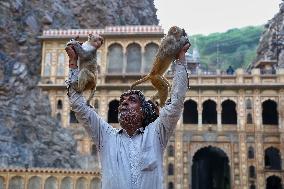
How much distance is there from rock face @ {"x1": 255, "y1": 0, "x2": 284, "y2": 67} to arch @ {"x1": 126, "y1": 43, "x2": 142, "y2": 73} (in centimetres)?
1428

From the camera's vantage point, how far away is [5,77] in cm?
3228

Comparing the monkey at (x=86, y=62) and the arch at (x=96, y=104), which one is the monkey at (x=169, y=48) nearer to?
the monkey at (x=86, y=62)

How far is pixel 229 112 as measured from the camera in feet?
114

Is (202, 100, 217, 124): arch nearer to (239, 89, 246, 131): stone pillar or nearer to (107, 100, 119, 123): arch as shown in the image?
(239, 89, 246, 131): stone pillar

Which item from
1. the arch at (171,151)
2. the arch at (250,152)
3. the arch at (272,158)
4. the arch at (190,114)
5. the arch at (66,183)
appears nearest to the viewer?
the arch at (66,183)

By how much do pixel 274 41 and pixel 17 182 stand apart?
3083cm

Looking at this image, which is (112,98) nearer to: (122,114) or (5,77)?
(5,77)

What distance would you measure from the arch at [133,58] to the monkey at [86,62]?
31491mm

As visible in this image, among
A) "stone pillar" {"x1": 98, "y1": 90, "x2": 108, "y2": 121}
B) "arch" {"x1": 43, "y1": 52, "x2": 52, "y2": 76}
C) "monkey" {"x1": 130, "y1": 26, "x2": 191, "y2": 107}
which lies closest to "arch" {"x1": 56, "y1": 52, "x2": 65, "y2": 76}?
"arch" {"x1": 43, "y1": 52, "x2": 52, "y2": 76}

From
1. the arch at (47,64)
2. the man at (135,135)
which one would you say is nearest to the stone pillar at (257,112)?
the arch at (47,64)

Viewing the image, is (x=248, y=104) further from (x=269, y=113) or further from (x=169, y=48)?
(x=169, y=48)

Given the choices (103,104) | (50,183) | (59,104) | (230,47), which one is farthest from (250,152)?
(230,47)

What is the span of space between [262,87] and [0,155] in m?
19.7

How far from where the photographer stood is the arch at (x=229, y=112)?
114ft
